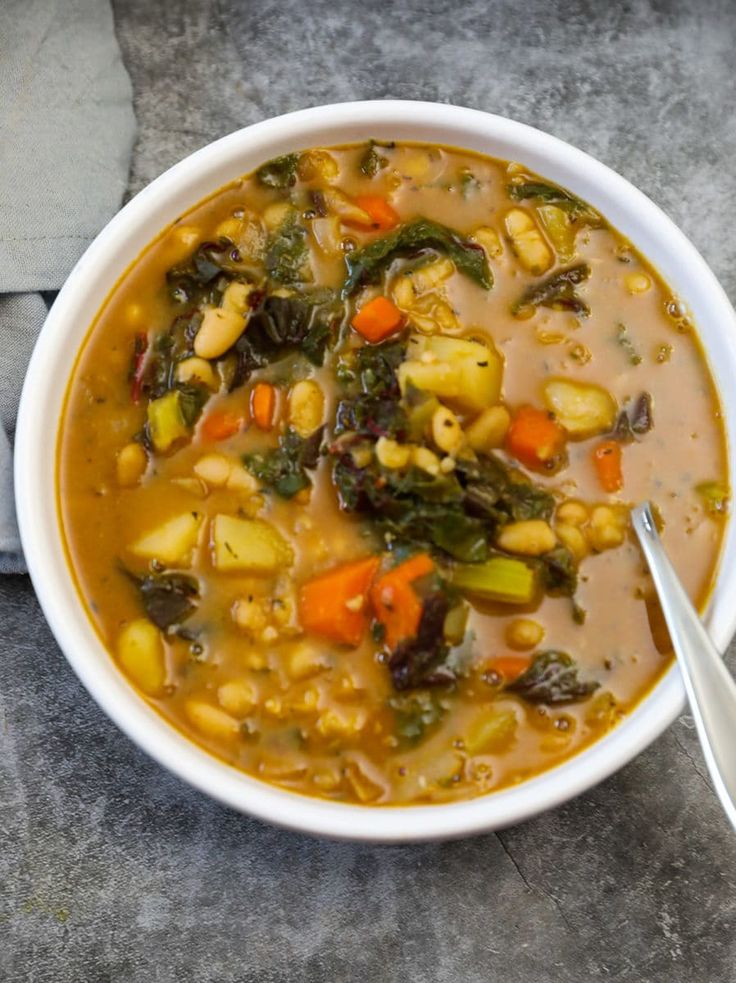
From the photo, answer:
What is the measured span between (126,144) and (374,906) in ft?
8.64

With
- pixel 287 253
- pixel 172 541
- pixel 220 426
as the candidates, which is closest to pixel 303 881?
pixel 172 541

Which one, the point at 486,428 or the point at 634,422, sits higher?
the point at 634,422

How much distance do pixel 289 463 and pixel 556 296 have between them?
92 centimetres

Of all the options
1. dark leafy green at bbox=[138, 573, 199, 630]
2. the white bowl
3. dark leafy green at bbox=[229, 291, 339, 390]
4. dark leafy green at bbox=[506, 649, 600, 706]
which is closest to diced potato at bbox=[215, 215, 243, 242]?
the white bowl

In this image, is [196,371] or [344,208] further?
[344,208]

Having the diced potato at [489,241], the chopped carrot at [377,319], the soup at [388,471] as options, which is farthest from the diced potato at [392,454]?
the diced potato at [489,241]

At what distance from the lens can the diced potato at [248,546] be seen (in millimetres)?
2918

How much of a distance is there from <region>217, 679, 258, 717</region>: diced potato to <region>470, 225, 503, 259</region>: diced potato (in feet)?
4.65

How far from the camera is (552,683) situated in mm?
2887

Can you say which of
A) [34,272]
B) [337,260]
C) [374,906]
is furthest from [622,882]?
[34,272]

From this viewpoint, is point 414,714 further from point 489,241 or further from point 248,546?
point 489,241

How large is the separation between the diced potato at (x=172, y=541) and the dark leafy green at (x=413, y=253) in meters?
0.80

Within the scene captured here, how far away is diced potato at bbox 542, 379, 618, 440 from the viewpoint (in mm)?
3012

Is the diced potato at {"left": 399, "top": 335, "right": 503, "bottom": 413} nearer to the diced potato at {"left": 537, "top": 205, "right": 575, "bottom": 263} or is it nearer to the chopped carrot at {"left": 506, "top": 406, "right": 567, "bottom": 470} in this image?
the chopped carrot at {"left": 506, "top": 406, "right": 567, "bottom": 470}
